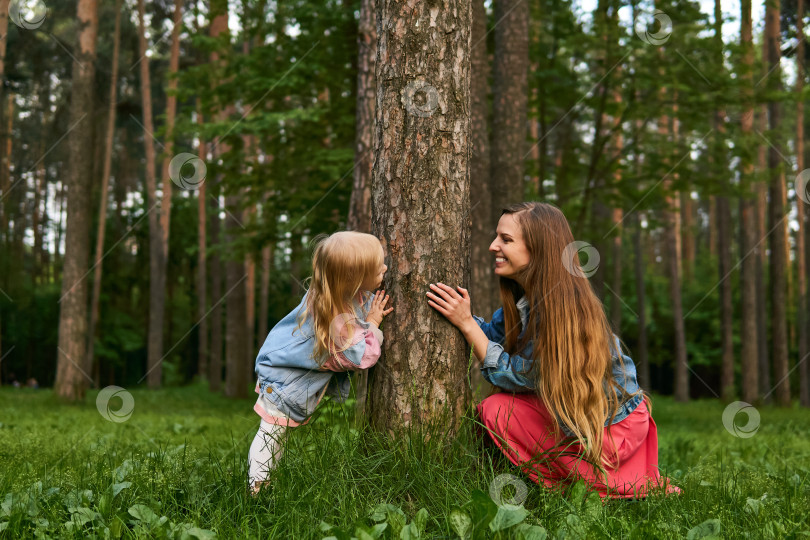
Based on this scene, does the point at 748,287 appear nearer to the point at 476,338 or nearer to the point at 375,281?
the point at 476,338

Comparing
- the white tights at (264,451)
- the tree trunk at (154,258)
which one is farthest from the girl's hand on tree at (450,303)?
the tree trunk at (154,258)

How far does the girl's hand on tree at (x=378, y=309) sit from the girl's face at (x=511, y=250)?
57 cm

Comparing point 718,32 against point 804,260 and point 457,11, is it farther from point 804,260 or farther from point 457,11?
point 804,260

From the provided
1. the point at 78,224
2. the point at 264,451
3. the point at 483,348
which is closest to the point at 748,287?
the point at 78,224

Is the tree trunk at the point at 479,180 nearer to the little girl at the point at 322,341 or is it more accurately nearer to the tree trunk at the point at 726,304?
the little girl at the point at 322,341

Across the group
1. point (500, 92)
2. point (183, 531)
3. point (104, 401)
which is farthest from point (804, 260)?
point (183, 531)

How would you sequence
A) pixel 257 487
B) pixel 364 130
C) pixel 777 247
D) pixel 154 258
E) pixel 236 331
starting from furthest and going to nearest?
pixel 154 258 → pixel 236 331 → pixel 777 247 → pixel 364 130 → pixel 257 487

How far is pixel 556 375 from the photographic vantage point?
9.65 ft

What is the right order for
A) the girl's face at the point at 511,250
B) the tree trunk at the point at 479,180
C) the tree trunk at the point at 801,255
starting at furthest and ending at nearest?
the tree trunk at the point at 801,255 → the tree trunk at the point at 479,180 → the girl's face at the point at 511,250

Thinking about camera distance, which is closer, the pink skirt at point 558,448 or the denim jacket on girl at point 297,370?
the pink skirt at point 558,448

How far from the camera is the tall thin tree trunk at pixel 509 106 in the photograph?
8758mm

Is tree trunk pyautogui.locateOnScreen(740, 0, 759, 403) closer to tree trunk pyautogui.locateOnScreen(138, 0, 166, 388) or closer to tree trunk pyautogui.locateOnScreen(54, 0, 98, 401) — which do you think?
tree trunk pyautogui.locateOnScreen(54, 0, 98, 401)

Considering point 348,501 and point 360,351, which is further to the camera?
point 360,351

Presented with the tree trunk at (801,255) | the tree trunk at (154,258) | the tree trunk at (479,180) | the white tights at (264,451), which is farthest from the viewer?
the tree trunk at (154,258)
